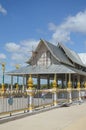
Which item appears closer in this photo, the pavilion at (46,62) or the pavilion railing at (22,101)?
the pavilion railing at (22,101)

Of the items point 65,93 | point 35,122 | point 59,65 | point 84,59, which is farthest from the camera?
point 84,59

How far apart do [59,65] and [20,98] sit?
20.5m

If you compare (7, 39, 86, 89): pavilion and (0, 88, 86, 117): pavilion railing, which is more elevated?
(7, 39, 86, 89): pavilion

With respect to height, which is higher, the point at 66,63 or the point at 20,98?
the point at 66,63

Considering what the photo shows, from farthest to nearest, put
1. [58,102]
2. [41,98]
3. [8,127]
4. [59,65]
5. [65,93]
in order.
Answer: [59,65] → [65,93] → [58,102] → [41,98] → [8,127]

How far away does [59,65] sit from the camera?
3528 centimetres

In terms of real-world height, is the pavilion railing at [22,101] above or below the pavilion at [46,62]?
below

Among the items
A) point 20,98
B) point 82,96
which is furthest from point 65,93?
point 20,98

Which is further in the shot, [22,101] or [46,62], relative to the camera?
[46,62]

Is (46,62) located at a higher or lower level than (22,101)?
higher

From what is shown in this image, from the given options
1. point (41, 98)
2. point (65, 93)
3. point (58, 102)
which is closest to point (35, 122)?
point (41, 98)

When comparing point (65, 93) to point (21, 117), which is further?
point (65, 93)

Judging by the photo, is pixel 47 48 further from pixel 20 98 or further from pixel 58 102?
pixel 20 98

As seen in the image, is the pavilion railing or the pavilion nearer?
the pavilion railing
